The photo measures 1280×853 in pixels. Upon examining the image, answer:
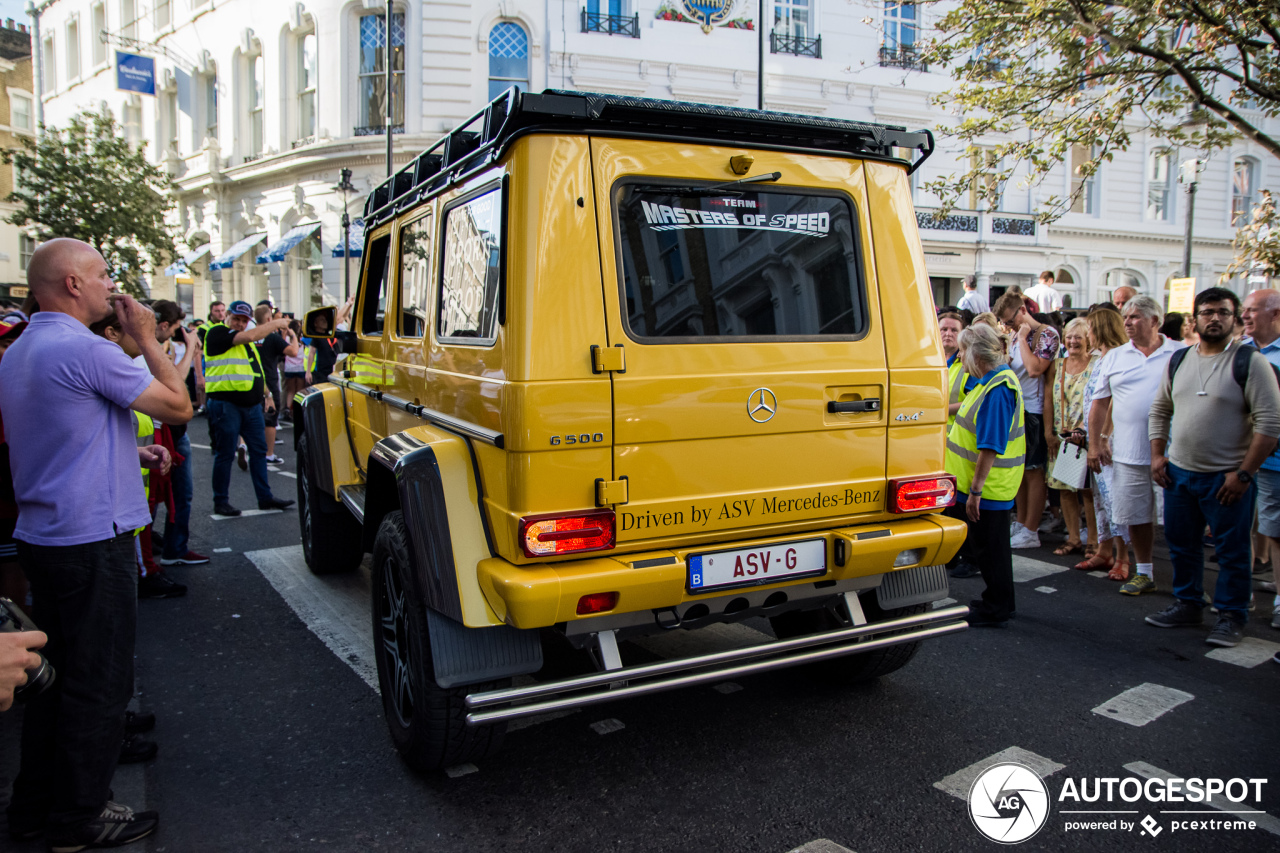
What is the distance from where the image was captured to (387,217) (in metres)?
4.64

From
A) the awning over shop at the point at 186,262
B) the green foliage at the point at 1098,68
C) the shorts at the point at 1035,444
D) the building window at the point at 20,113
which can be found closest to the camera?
the shorts at the point at 1035,444

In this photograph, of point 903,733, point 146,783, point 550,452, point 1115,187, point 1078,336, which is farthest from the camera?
point 1115,187

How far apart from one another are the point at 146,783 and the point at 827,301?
3150 mm

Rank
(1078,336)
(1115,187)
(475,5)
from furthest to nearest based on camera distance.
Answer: (1115,187) → (475,5) → (1078,336)

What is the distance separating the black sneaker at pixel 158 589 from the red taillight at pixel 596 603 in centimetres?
385

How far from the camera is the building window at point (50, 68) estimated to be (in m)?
35.0

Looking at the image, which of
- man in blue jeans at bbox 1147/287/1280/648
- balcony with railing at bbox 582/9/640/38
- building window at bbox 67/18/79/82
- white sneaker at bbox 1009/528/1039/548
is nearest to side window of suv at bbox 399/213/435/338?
man in blue jeans at bbox 1147/287/1280/648

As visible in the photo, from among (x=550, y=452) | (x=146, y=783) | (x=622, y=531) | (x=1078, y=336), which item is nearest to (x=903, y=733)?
(x=622, y=531)

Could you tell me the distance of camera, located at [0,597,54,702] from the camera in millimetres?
1801

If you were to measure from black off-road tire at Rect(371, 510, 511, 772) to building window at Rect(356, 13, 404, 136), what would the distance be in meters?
19.7

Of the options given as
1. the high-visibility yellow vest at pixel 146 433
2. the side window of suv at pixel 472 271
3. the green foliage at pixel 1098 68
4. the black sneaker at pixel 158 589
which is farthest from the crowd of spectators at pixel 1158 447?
the green foliage at pixel 1098 68

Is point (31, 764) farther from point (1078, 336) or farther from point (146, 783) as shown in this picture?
point (1078, 336)

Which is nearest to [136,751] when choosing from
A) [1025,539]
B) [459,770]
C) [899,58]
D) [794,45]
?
[459,770]

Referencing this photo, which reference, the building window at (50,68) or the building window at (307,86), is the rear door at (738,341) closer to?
the building window at (307,86)
